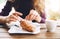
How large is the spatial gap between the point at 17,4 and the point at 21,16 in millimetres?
133

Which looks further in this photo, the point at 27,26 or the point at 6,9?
the point at 6,9

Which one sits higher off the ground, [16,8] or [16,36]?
[16,8]

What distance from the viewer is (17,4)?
1.48 m

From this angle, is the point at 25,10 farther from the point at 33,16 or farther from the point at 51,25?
the point at 51,25

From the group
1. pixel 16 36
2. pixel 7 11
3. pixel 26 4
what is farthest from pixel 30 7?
pixel 16 36

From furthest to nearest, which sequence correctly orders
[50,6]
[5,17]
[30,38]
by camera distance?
[50,6], [5,17], [30,38]

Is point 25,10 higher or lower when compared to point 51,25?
higher

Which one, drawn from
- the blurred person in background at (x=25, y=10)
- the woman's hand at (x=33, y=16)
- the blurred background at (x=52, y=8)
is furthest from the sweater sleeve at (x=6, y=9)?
the blurred background at (x=52, y=8)

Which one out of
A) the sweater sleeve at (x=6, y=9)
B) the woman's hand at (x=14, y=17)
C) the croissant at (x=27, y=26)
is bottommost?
the croissant at (x=27, y=26)

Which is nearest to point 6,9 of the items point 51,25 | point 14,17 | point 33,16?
point 14,17

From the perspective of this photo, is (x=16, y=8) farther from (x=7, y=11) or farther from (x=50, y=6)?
(x=50, y=6)

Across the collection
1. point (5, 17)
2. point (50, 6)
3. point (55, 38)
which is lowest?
point (55, 38)

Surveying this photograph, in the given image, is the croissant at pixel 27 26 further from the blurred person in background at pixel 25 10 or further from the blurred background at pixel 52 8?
the blurred background at pixel 52 8

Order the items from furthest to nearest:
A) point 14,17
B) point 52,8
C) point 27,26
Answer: point 52,8, point 14,17, point 27,26
